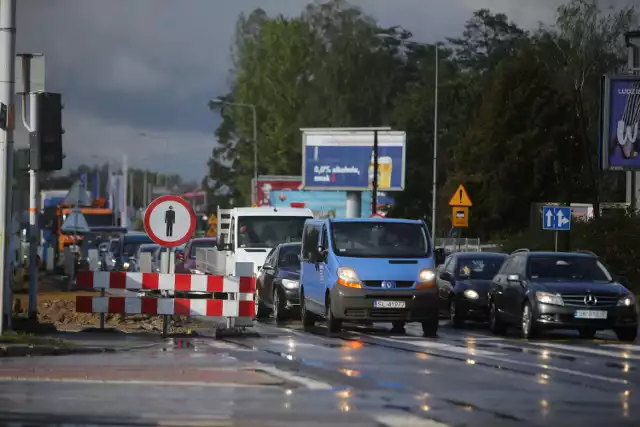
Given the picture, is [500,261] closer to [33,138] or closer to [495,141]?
[33,138]

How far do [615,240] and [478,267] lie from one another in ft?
53.8

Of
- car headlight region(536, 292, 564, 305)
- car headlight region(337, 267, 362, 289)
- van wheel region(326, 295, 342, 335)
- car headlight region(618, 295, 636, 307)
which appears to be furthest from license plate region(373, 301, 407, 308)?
car headlight region(618, 295, 636, 307)

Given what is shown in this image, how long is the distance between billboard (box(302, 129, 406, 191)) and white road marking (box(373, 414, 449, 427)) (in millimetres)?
66417

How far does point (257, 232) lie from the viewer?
36594 millimetres

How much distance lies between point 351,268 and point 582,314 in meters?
3.87

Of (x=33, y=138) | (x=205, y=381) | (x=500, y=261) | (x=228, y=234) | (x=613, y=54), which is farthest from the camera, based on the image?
(x=613, y=54)

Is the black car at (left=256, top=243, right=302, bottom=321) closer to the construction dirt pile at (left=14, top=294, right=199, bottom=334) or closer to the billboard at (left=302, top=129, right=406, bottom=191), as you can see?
the construction dirt pile at (left=14, top=294, right=199, bottom=334)

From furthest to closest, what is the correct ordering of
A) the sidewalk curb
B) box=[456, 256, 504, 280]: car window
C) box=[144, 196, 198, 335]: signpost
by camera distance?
box=[456, 256, 504, 280]: car window < box=[144, 196, 198, 335]: signpost < the sidewalk curb

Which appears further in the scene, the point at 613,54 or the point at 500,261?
the point at 613,54

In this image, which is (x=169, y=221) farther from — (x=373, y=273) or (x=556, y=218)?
(x=556, y=218)

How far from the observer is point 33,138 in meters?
21.4

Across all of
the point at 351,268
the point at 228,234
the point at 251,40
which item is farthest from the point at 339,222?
the point at 251,40

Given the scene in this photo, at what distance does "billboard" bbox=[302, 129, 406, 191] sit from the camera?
259 feet

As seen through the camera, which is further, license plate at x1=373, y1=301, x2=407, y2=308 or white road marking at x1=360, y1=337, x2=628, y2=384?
license plate at x1=373, y1=301, x2=407, y2=308
